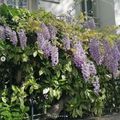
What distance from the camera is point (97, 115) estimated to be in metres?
6.78

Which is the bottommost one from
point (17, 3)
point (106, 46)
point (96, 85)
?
point (96, 85)

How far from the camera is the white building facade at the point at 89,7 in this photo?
1020 centimetres

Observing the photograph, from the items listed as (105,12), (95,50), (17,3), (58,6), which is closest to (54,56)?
(95,50)

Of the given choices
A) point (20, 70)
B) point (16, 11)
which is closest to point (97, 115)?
point (20, 70)

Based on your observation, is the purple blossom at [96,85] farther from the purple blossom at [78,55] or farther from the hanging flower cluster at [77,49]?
the purple blossom at [78,55]

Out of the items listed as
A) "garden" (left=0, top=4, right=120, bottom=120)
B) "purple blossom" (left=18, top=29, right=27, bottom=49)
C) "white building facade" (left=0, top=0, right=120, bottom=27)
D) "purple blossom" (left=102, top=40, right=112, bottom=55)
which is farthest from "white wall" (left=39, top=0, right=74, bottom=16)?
"purple blossom" (left=18, top=29, right=27, bottom=49)

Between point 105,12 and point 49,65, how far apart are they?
640cm

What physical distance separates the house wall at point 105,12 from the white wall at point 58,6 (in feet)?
4.89

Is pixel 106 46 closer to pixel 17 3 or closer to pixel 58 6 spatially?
pixel 17 3

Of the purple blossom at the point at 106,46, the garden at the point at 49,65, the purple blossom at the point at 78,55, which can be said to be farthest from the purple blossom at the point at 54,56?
the purple blossom at the point at 106,46

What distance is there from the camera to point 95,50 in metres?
6.45

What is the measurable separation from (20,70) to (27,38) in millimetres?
522

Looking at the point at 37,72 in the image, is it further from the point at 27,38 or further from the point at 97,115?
the point at 97,115

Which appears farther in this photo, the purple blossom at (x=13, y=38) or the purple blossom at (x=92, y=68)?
the purple blossom at (x=92, y=68)
